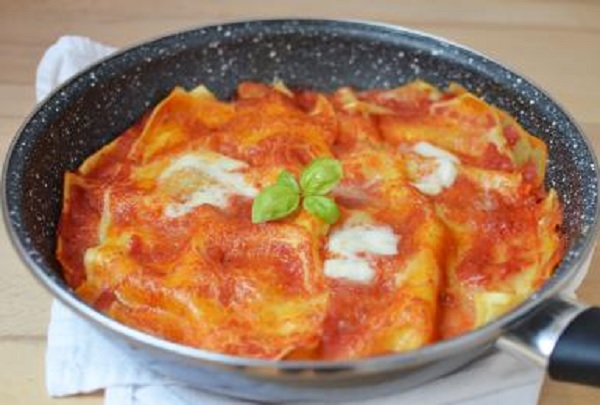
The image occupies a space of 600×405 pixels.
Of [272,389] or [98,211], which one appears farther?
[98,211]

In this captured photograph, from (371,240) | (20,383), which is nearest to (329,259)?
(371,240)

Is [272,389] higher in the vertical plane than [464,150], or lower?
lower

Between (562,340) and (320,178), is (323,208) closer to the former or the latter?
(320,178)

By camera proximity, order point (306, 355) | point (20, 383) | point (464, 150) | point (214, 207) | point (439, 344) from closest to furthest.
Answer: point (439, 344) → point (306, 355) → point (20, 383) → point (214, 207) → point (464, 150)

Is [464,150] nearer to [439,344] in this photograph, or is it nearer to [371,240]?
[371,240]

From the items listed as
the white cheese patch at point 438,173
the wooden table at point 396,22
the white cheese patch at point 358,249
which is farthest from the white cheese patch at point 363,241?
the wooden table at point 396,22

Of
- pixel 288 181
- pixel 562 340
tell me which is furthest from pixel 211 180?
pixel 562 340

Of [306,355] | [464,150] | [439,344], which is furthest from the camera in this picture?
[464,150]

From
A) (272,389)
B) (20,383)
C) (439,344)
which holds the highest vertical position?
(439,344)
